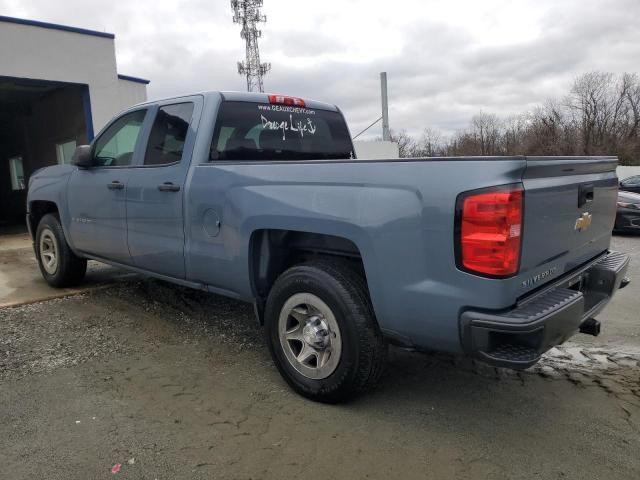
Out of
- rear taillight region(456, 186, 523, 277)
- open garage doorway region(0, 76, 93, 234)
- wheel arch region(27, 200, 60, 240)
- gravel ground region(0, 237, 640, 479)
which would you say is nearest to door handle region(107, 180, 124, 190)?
gravel ground region(0, 237, 640, 479)

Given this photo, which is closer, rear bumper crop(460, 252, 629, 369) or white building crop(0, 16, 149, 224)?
rear bumper crop(460, 252, 629, 369)

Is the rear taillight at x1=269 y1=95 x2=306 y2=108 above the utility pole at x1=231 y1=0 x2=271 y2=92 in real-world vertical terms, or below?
below

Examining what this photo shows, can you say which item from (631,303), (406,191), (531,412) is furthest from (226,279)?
(631,303)

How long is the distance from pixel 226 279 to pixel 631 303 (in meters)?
4.46

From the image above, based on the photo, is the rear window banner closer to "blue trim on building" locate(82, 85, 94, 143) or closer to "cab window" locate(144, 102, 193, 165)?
"cab window" locate(144, 102, 193, 165)

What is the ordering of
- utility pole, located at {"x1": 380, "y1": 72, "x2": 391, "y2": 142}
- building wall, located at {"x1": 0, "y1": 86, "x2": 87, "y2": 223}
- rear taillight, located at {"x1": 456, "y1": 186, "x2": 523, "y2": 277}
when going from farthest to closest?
utility pole, located at {"x1": 380, "y1": 72, "x2": 391, "y2": 142} → building wall, located at {"x1": 0, "y1": 86, "x2": 87, "y2": 223} → rear taillight, located at {"x1": 456, "y1": 186, "x2": 523, "y2": 277}

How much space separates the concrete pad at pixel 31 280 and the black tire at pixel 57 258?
0.12 m

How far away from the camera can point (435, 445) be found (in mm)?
2732

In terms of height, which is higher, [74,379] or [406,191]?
[406,191]

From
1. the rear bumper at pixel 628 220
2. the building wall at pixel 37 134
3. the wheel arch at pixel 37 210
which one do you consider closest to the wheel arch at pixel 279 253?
the wheel arch at pixel 37 210

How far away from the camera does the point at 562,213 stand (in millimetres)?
2742

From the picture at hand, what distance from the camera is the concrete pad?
5602mm

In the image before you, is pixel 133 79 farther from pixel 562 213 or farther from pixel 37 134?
pixel 562 213

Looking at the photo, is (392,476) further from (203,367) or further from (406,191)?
(203,367)
